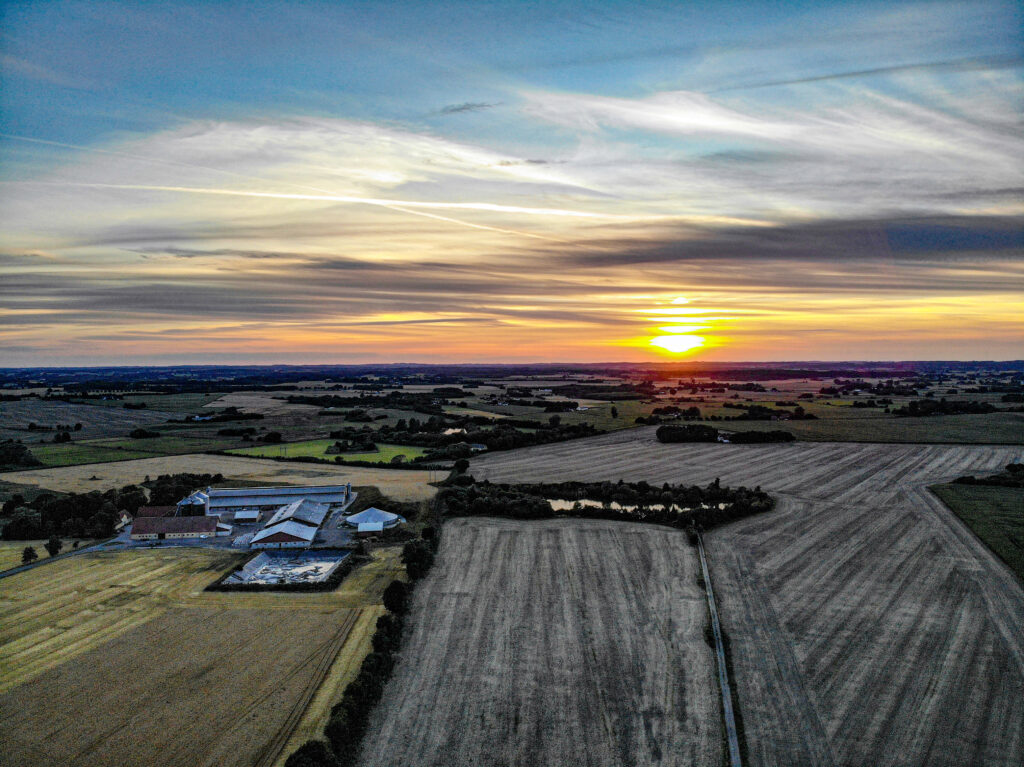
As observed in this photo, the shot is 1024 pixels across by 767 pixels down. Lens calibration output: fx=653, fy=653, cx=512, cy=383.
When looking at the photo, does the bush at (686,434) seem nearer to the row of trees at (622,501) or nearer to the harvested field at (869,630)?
the harvested field at (869,630)

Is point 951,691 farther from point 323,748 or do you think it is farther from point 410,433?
point 410,433

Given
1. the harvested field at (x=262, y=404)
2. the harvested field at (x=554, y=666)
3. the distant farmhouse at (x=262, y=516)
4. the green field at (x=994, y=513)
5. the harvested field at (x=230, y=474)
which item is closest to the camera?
the harvested field at (x=554, y=666)

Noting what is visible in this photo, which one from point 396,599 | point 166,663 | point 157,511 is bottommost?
point 166,663

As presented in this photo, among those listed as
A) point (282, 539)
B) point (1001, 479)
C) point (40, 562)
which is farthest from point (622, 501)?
point (40, 562)

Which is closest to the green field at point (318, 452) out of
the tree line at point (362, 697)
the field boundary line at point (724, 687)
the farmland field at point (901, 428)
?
the tree line at point (362, 697)

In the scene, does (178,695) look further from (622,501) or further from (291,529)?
(622,501)

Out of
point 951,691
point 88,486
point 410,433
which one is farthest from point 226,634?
point 410,433

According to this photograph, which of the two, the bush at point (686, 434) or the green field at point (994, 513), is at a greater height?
the bush at point (686, 434)
